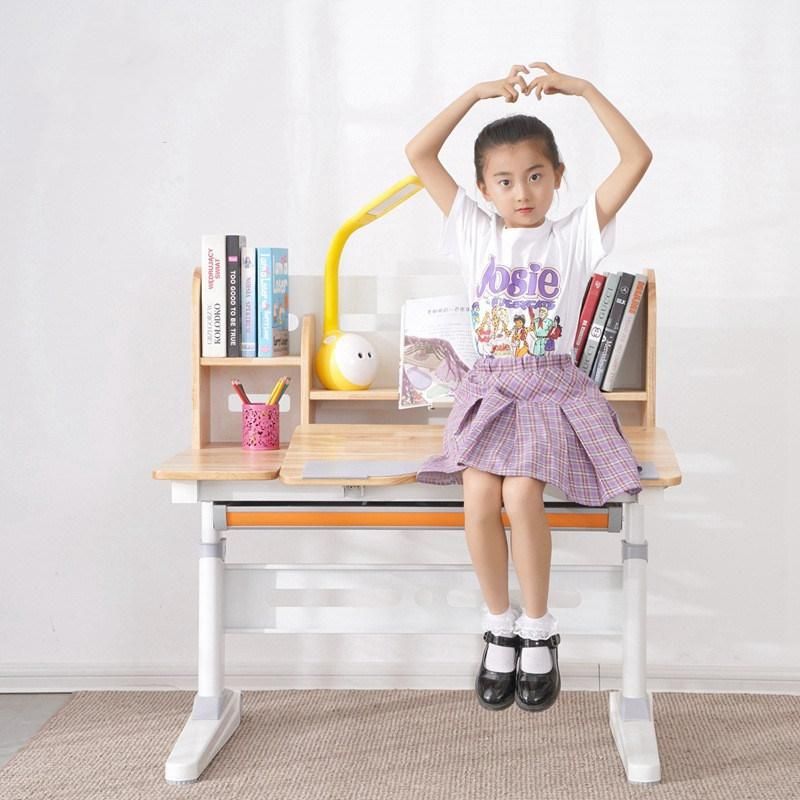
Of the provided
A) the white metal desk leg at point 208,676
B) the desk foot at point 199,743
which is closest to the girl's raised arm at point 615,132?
the white metal desk leg at point 208,676

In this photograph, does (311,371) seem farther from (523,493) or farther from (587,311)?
(523,493)

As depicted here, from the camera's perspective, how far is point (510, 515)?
6.66ft

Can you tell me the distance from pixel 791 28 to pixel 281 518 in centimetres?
151

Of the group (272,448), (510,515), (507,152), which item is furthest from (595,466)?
(272,448)

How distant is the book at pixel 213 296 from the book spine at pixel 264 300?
0.07 meters

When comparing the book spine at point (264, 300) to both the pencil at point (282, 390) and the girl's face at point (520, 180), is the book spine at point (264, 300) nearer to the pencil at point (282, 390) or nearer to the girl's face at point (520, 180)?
the pencil at point (282, 390)

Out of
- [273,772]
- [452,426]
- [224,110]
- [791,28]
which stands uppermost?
[791,28]

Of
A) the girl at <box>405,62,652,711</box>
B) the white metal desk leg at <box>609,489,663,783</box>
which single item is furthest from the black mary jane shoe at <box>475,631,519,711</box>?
the white metal desk leg at <box>609,489,663,783</box>

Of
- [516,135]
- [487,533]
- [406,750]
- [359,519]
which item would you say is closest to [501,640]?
[487,533]

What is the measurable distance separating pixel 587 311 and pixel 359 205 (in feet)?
1.93

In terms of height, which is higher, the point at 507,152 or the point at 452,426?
the point at 507,152

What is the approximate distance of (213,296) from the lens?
2.55 meters

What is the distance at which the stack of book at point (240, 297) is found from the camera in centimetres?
253

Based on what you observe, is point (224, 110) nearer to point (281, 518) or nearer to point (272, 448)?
point (272, 448)
